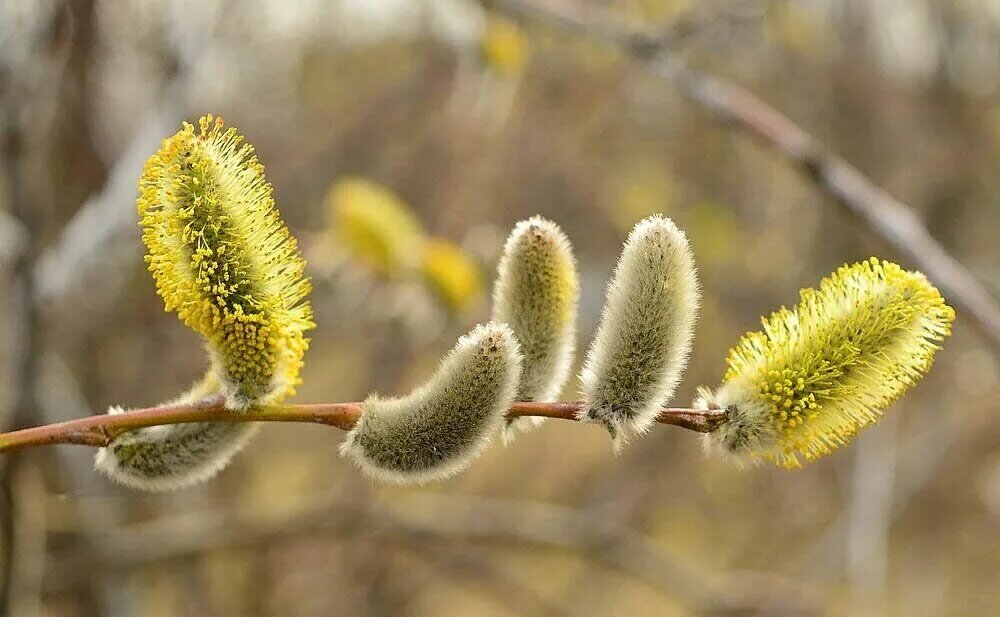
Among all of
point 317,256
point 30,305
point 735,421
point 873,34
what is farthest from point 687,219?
point 735,421

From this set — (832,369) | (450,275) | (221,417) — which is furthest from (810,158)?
(221,417)

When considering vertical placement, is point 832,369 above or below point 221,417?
above

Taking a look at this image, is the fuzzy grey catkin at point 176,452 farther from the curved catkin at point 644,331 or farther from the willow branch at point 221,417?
the curved catkin at point 644,331

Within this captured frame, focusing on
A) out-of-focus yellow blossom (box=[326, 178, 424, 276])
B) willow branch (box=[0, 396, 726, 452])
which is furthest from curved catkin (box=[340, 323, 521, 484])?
out-of-focus yellow blossom (box=[326, 178, 424, 276])

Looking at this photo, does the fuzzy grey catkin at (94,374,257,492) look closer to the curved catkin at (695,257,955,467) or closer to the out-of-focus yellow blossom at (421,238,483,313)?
the curved catkin at (695,257,955,467)

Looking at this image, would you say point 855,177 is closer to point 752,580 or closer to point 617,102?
point 752,580

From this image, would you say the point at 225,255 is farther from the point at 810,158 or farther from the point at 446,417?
the point at 810,158
